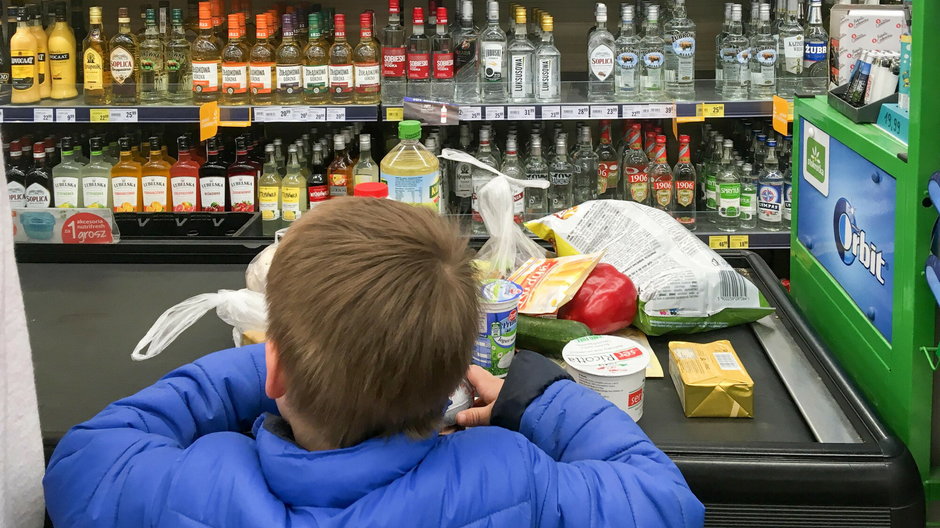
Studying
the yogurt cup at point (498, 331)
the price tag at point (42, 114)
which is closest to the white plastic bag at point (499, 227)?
the yogurt cup at point (498, 331)

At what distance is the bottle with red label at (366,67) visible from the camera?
3527 millimetres

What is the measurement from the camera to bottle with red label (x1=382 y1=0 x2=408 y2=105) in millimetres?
3566

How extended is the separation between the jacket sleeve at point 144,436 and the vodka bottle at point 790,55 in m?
2.82

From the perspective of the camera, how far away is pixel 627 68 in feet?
11.8

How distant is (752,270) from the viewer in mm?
1894

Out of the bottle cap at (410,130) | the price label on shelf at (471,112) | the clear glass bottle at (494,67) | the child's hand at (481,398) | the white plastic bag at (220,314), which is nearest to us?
the child's hand at (481,398)

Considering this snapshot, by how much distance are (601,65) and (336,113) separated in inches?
37.8

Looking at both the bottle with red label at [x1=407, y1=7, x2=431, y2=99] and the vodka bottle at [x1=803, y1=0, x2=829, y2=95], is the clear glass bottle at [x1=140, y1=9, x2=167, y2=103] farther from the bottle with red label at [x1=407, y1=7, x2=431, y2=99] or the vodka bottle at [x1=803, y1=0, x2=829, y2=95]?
the vodka bottle at [x1=803, y1=0, x2=829, y2=95]

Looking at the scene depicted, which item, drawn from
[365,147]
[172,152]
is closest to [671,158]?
[365,147]

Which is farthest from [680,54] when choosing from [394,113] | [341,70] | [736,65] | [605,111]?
[341,70]

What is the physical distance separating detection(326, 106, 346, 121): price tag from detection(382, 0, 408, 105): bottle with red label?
18cm

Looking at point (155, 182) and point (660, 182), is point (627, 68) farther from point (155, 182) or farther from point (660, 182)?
point (155, 182)

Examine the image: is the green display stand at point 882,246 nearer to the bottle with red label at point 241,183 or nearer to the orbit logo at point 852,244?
the orbit logo at point 852,244

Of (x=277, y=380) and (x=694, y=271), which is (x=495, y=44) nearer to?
(x=694, y=271)
